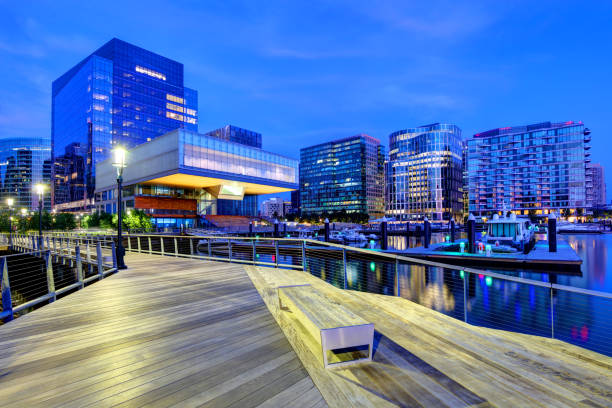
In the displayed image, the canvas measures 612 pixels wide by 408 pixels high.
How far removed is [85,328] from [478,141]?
14331cm

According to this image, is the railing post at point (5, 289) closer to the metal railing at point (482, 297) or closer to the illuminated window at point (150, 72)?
the metal railing at point (482, 297)

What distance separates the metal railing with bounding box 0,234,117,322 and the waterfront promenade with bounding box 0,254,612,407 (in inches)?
42.1

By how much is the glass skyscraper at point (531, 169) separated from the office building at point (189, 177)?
90045 millimetres

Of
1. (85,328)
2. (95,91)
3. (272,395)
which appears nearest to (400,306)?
(272,395)

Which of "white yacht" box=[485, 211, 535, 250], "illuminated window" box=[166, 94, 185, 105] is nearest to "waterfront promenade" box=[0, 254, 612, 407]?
"white yacht" box=[485, 211, 535, 250]

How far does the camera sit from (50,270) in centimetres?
680

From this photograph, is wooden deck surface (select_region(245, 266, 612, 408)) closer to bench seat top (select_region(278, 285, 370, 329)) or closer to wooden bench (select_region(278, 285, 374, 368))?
wooden bench (select_region(278, 285, 374, 368))

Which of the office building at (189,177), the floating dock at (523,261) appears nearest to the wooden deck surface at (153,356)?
the floating dock at (523,261)

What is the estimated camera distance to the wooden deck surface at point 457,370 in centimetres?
262

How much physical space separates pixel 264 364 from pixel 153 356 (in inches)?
57.4

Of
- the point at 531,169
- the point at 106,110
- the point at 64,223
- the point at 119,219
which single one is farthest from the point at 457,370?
the point at 531,169

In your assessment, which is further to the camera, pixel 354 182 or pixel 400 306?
pixel 354 182

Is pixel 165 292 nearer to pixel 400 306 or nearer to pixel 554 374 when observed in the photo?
pixel 400 306

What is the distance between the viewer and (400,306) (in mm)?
5535
